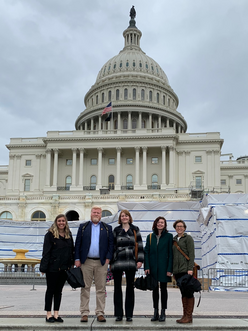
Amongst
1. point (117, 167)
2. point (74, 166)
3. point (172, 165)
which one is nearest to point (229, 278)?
point (172, 165)

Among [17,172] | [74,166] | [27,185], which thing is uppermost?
[74,166]

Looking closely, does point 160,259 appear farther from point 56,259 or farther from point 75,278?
point 56,259

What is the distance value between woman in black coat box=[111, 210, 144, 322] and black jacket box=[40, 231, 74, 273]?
1.00 m

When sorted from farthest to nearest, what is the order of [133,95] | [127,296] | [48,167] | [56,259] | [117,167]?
1. [133,95]
2. [48,167]
3. [117,167]
4. [127,296]
5. [56,259]

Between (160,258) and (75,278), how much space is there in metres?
1.90

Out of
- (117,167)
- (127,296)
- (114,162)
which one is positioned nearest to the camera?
(127,296)

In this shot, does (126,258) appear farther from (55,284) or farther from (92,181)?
(92,181)

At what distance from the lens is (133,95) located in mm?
112188

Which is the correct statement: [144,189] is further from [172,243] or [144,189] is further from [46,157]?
[172,243]

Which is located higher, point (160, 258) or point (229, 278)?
point (160, 258)

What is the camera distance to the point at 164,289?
31.8ft

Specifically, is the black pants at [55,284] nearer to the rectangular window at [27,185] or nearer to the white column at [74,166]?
the white column at [74,166]

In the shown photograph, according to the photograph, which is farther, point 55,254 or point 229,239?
point 229,239

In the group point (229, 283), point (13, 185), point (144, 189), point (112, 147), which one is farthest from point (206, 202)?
point (13, 185)
